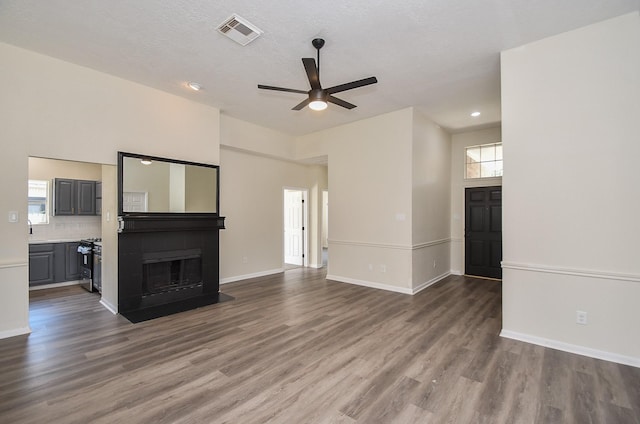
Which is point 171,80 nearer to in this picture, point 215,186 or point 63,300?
point 215,186

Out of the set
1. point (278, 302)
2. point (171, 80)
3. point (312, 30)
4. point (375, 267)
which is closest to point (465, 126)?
point (375, 267)

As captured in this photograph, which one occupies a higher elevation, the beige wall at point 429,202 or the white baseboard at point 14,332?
the beige wall at point 429,202

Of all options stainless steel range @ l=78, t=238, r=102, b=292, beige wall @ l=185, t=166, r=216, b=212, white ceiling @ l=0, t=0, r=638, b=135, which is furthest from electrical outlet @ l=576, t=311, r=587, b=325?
A: stainless steel range @ l=78, t=238, r=102, b=292

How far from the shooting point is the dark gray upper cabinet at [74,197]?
18.3ft

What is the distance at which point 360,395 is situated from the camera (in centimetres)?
224

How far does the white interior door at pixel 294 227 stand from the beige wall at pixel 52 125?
3829 mm

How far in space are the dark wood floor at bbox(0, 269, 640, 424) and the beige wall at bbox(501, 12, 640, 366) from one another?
361 millimetres

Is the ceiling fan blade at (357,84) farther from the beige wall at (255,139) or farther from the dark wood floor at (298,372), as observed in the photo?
the beige wall at (255,139)

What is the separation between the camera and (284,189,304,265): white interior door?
25.5 feet

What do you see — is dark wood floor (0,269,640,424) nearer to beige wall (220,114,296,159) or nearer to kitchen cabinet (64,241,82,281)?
kitchen cabinet (64,241,82,281)

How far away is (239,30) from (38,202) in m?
5.63

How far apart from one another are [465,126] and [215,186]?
17.1 feet

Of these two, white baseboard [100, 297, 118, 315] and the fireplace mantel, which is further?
white baseboard [100, 297, 118, 315]

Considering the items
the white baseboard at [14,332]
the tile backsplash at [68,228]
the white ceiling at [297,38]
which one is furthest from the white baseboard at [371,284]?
the tile backsplash at [68,228]
